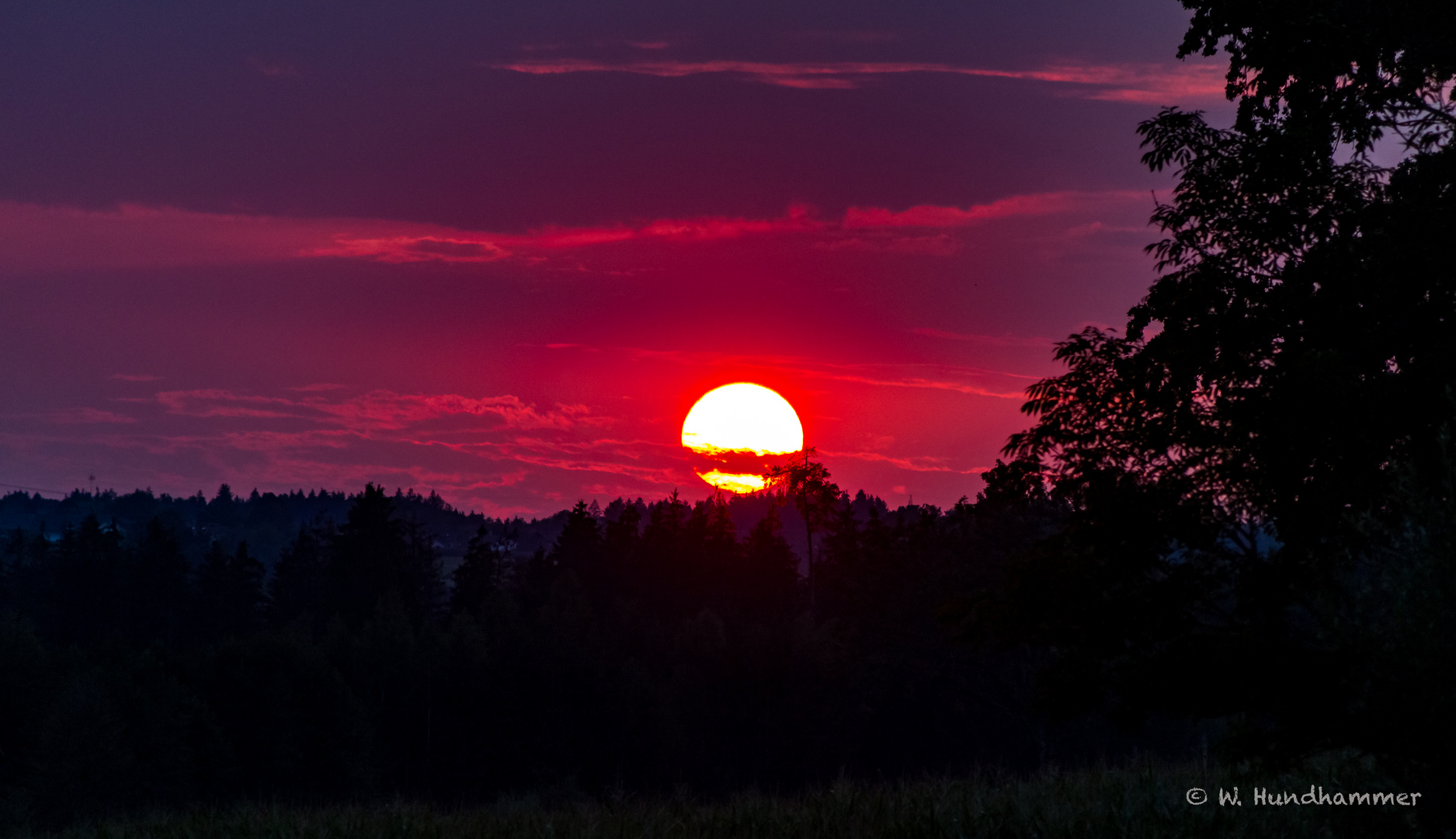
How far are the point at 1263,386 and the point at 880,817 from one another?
8190 millimetres

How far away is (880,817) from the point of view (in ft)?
39.8

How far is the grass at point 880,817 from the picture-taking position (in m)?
11.4

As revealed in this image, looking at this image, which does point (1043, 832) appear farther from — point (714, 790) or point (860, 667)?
point (714, 790)

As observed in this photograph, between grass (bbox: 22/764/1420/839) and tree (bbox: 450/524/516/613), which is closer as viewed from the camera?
grass (bbox: 22/764/1420/839)

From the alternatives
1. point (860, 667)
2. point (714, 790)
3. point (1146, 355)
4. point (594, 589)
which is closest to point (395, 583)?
point (594, 589)

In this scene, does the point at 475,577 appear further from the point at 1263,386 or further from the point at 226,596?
the point at 1263,386

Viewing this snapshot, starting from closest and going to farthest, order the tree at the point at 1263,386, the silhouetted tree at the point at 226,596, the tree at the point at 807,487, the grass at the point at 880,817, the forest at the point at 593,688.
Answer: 1. the grass at the point at 880,817
2. the tree at the point at 1263,386
3. the forest at the point at 593,688
4. the tree at the point at 807,487
5. the silhouetted tree at the point at 226,596

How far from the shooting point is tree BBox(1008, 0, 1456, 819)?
51.3 feet

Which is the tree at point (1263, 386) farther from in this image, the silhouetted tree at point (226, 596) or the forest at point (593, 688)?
the silhouetted tree at point (226, 596)

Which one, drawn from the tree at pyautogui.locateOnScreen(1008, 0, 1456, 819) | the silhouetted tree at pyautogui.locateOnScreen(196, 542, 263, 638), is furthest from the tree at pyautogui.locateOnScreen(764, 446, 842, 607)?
the tree at pyautogui.locateOnScreen(1008, 0, 1456, 819)

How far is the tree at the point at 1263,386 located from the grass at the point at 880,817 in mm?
2282

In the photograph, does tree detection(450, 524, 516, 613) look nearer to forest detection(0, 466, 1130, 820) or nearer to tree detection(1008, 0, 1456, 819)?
forest detection(0, 466, 1130, 820)

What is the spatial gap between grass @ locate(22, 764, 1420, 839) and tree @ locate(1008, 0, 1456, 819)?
2.28m

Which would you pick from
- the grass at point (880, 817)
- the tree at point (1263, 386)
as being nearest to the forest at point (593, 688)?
the tree at point (1263, 386)
